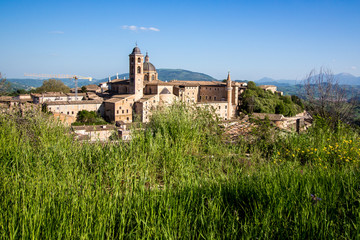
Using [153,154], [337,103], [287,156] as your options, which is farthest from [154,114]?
[337,103]

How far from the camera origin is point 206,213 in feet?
8.38

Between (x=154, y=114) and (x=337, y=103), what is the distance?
28.0ft

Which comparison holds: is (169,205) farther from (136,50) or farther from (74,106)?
(136,50)

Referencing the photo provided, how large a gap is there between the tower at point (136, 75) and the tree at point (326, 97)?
37655 mm

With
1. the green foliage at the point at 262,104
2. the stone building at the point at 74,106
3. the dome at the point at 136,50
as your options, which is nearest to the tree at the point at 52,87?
the dome at the point at 136,50

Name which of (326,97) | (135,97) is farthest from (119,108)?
(326,97)

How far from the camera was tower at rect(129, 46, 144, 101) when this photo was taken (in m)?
48.1

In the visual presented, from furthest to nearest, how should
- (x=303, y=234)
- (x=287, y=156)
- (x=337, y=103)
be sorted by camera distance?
(x=337, y=103)
(x=287, y=156)
(x=303, y=234)

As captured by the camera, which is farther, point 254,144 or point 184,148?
point 254,144

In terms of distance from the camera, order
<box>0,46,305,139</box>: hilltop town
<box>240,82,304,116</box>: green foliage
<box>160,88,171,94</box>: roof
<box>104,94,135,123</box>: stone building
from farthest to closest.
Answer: <box>240,82,304,116</box>: green foliage
<box>160,88,171,94</box>: roof
<box>104,94,135,123</box>: stone building
<box>0,46,305,139</box>: hilltop town

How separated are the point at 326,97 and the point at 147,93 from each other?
139ft

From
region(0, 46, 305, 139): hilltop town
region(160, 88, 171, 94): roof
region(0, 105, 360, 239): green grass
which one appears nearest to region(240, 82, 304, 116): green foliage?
region(0, 46, 305, 139): hilltop town

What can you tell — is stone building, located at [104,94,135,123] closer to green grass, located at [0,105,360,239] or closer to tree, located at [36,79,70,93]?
tree, located at [36,79,70,93]

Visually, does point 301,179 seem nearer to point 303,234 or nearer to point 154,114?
point 303,234
